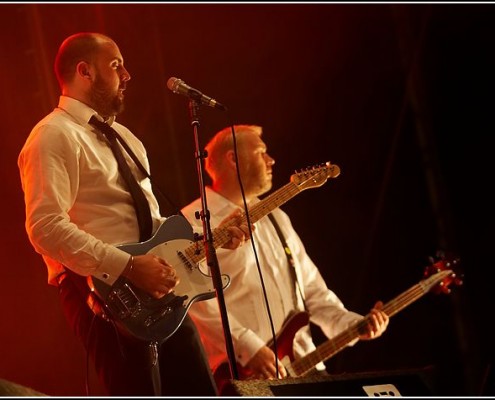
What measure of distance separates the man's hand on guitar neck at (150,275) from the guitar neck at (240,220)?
0.24 metres

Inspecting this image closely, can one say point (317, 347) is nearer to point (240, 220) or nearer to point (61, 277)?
point (240, 220)

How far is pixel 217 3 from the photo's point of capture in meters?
4.55

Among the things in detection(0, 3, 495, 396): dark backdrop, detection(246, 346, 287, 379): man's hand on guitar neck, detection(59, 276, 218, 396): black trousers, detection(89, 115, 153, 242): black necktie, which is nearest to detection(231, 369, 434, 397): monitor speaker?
detection(59, 276, 218, 396): black trousers

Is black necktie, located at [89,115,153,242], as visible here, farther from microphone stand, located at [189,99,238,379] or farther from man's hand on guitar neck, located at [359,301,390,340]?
man's hand on guitar neck, located at [359,301,390,340]

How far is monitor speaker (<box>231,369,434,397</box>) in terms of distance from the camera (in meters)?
2.03

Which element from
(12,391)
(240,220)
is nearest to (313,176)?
(240,220)

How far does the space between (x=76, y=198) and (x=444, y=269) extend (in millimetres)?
2371

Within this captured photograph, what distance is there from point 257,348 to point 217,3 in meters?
2.32

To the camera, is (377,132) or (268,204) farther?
(377,132)

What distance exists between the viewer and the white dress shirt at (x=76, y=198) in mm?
2416

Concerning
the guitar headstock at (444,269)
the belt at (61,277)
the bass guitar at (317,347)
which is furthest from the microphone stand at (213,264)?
the guitar headstock at (444,269)

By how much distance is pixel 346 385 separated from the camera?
2139 millimetres

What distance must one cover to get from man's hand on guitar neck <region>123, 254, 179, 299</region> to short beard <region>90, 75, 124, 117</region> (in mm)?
644

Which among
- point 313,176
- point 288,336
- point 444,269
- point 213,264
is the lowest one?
point 288,336
